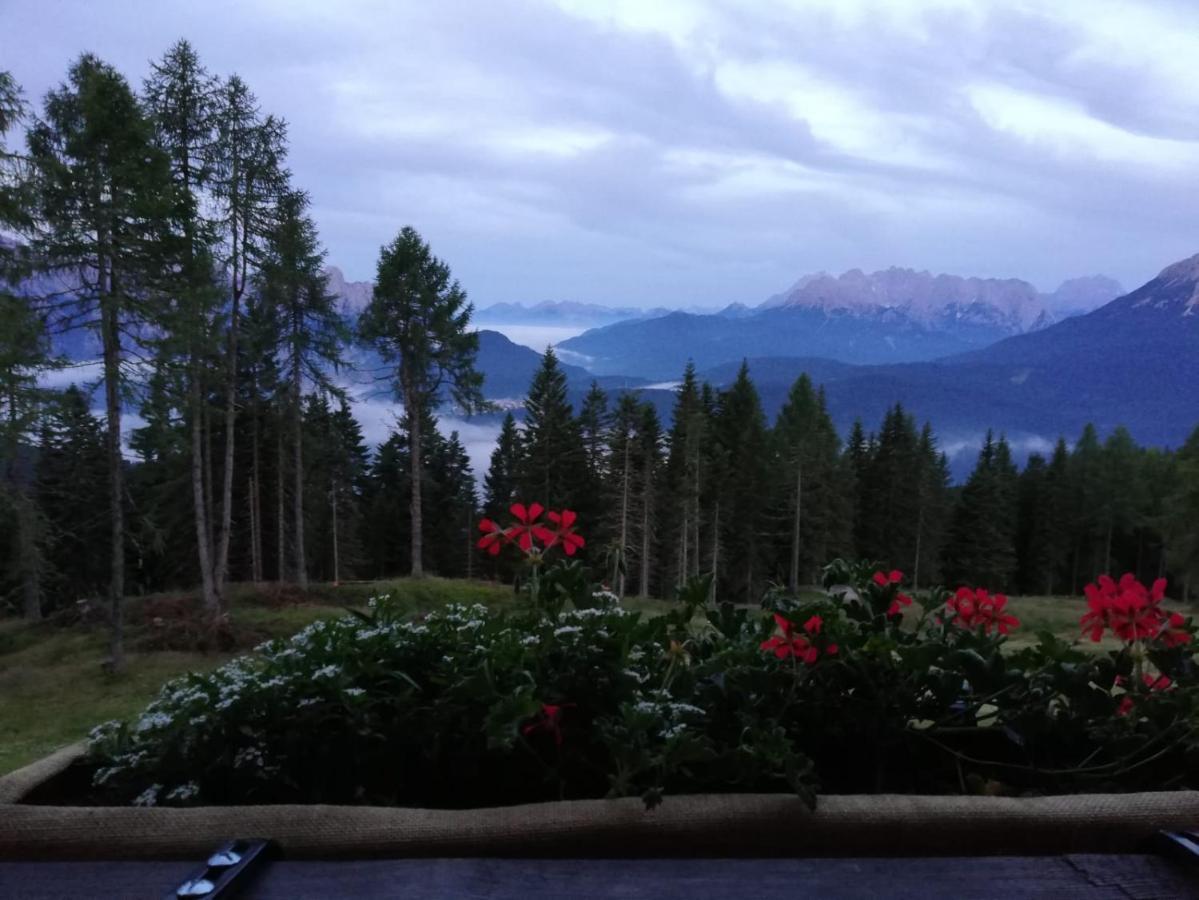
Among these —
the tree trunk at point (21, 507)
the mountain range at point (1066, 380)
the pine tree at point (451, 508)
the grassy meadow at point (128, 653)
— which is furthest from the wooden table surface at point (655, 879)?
the mountain range at point (1066, 380)

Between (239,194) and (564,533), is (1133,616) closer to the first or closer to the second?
(564,533)

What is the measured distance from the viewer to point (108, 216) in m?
11.3

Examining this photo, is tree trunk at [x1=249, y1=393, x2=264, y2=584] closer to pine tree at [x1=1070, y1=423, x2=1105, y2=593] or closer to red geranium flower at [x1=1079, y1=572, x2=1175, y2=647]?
red geranium flower at [x1=1079, y1=572, x2=1175, y2=647]

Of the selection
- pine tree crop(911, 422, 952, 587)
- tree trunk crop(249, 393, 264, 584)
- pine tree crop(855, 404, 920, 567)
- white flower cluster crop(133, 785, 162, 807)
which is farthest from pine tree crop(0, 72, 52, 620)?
pine tree crop(911, 422, 952, 587)

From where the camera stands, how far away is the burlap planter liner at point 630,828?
109 centimetres

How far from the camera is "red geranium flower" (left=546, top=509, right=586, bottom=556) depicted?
1.54 meters

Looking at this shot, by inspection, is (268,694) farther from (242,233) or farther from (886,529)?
(886,529)

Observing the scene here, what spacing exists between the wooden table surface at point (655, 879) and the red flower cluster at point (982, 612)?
0.65m

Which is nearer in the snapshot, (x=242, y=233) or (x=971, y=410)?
(x=242, y=233)

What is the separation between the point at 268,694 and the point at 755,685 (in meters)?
0.80

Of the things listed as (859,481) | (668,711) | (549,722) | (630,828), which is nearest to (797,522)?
(859,481)

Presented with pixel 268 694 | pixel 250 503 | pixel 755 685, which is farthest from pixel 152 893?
pixel 250 503

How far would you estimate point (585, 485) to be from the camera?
66.8 ft

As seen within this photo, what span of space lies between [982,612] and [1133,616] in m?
0.26
